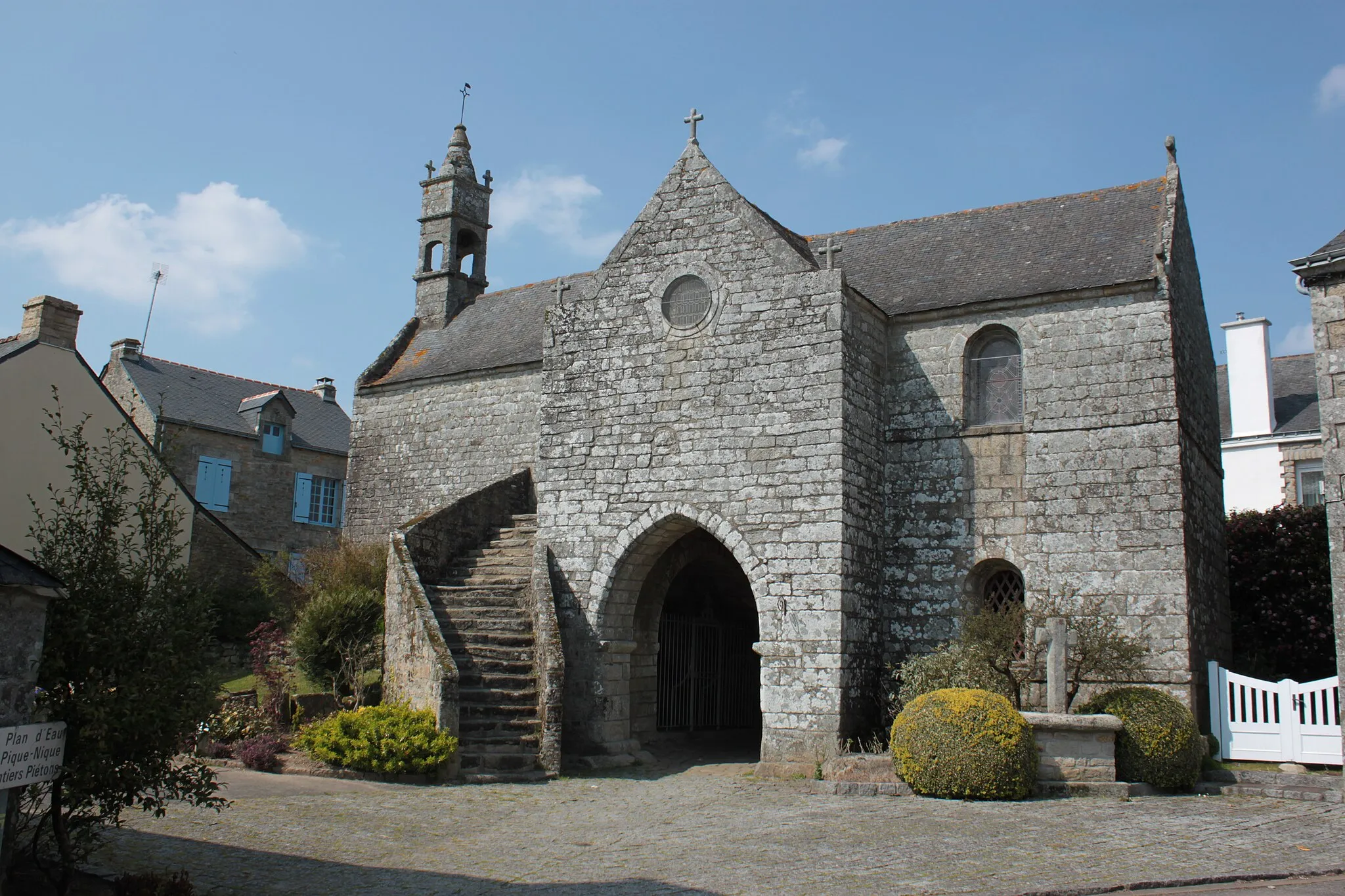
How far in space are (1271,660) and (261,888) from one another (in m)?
14.1

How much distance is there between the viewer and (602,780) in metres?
12.4

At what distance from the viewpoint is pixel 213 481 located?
25.5 meters

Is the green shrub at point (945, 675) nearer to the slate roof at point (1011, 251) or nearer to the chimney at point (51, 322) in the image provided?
the slate roof at point (1011, 251)

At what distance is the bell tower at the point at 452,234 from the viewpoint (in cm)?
2255

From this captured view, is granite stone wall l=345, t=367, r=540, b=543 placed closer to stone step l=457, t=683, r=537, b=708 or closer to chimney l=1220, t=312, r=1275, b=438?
stone step l=457, t=683, r=537, b=708

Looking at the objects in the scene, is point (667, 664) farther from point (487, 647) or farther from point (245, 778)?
point (245, 778)

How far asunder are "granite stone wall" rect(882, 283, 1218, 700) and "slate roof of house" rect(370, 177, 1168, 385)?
0.36m

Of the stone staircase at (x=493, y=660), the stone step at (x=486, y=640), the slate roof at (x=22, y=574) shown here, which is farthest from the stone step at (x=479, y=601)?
the slate roof at (x=22, y=574)

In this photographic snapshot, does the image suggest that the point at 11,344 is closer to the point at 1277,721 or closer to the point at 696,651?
the point at 696,651

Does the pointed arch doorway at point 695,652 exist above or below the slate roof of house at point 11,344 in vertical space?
below

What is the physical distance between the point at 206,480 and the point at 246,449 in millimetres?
1362

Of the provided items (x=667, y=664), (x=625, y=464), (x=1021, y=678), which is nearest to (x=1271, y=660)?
(x=1021, y=678)

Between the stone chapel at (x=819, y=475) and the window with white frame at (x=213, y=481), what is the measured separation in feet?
39.5

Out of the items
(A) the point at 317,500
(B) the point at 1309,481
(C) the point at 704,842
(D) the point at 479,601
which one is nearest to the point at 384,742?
(D) the point at 479,601
